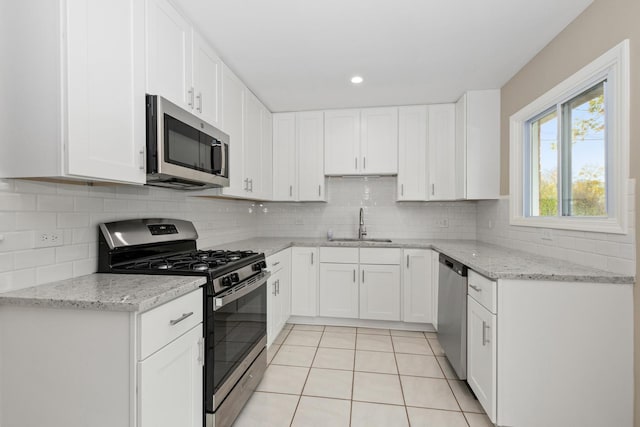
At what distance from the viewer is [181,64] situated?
1.88 metres

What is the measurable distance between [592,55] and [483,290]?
1481 millimetres

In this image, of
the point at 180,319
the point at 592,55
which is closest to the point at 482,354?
the point at 180,319

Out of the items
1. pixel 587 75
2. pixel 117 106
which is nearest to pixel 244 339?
pixel 117 106

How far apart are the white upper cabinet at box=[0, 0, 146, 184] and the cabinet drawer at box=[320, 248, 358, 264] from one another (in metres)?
2.30

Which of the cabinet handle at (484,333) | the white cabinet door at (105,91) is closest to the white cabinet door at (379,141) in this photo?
the cabinet handle at (484,333)

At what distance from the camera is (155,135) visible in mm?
1586

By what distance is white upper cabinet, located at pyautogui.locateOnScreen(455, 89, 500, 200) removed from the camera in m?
3.08

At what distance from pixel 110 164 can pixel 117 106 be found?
26 centimetres

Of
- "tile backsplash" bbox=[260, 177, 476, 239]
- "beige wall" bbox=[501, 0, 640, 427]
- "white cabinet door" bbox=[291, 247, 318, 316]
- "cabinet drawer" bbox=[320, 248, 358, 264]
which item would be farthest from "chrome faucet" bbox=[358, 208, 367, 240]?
"beige wall" bbox=[501, 0, 640, 427]

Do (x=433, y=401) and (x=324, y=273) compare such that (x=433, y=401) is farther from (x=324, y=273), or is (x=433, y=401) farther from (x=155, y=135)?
(x=155, y=135)

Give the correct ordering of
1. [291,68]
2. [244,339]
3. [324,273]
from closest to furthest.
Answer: [244,339] < [291,68] < [324,273]

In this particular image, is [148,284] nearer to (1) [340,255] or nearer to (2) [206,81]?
(2) [206,81]

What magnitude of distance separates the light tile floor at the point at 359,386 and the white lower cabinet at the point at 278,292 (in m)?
0.19

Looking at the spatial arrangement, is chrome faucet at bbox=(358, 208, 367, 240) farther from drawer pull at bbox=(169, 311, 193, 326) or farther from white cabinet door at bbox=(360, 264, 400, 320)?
drawer pull at bbox=(169, 311, 193, 326)
